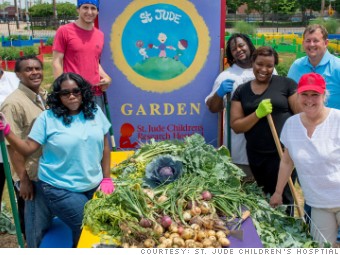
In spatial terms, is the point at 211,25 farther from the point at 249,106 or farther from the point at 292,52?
the point at 292,52

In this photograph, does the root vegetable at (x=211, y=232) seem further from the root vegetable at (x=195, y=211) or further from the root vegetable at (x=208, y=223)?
the root vegetable at (x=195, y=211)

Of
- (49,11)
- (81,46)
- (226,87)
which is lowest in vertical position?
(226,87)

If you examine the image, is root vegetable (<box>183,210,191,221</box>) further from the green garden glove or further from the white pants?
the green garden glove

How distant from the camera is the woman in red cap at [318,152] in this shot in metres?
3.02

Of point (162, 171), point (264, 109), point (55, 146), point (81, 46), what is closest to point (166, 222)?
point (162, 171)

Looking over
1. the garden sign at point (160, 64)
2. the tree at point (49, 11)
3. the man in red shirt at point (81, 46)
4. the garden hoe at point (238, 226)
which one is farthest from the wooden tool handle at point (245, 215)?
the tree at point (49, 11)

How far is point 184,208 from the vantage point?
9.96ft

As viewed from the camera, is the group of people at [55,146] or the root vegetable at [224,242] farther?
the group of people at [55,146]

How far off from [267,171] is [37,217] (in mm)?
1998

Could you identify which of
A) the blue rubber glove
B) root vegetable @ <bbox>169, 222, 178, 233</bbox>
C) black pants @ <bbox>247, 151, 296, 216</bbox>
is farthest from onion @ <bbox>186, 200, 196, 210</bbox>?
the blue rubber glove

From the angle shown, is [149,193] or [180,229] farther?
[149,193]

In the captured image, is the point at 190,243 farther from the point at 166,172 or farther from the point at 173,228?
the point at 166,172

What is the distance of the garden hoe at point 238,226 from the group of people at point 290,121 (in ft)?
1.54

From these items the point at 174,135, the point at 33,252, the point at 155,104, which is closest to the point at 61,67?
the point at 155,104
